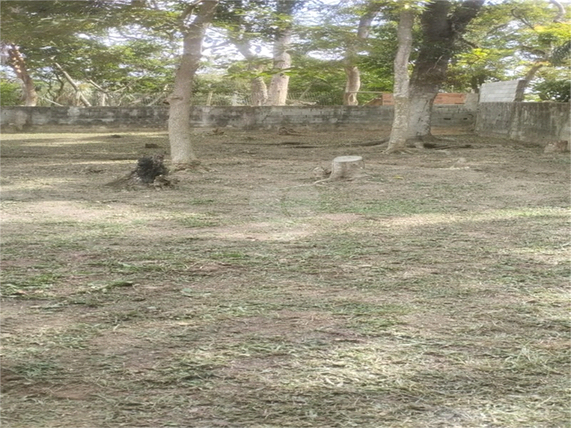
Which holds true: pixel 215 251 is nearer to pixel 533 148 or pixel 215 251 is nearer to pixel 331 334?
pixel 331 334

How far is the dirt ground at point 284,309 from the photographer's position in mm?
2395

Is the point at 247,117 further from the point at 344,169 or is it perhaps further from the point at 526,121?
the point at 344,169

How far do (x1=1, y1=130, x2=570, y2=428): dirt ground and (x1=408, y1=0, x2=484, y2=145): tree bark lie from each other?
650 centimetres

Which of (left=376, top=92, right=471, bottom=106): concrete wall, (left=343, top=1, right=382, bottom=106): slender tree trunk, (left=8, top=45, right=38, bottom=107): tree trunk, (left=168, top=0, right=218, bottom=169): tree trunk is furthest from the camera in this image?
(left=376, top=92, right=471, bottom=106): concrete wall

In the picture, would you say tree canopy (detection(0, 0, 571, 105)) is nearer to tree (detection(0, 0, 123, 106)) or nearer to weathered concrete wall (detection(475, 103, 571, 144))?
tree (detection(0, 0, 123, 106))

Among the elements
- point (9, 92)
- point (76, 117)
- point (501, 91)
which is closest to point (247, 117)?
point (76, 117)

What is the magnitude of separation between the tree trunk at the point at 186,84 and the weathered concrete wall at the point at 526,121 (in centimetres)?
706

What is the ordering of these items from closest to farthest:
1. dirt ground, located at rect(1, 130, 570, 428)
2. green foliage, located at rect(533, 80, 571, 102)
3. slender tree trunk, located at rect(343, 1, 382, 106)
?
dirt ground, located at rect(1, 130, 570, 428)
slender tree trunk, located at rect(343, 1, 382, 106)
green foliage, located at rect(533, 80, 571, 102)

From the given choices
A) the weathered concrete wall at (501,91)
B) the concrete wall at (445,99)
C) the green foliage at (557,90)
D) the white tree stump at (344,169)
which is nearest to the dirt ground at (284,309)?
the white tree stump at (344,169)

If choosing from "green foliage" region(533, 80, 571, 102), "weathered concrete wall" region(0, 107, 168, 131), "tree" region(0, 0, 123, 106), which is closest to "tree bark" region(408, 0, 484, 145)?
"green foliage" region(533, 80, 571, 102)

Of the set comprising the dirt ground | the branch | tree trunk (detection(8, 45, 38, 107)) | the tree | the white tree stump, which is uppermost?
the branch

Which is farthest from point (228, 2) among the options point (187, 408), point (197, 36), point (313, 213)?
point (187, 408)

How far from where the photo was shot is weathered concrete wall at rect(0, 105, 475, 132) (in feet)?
59.8

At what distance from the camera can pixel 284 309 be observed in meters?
3.47
